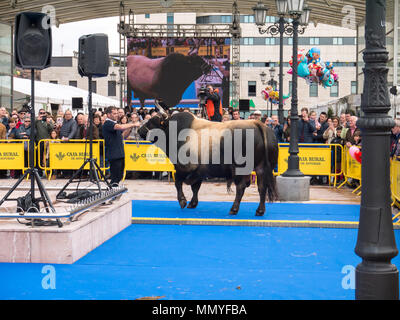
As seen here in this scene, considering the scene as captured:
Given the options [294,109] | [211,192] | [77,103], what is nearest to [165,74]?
[77,103]

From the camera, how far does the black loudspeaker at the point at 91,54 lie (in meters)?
8.79

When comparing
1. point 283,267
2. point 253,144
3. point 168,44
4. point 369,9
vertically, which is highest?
point 168,44

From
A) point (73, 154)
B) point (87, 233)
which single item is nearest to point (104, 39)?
point (87, 233)

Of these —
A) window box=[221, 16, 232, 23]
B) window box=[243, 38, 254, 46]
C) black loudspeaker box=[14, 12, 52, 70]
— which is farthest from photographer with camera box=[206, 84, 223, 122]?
window box=[221, 16, 232, 23]

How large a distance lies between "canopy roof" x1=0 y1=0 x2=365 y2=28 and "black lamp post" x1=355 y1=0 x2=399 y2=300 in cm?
2262

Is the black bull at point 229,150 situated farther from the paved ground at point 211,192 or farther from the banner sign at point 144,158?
the banner sign at point 144,158

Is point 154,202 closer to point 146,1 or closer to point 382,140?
point 382,140

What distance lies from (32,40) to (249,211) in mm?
5666

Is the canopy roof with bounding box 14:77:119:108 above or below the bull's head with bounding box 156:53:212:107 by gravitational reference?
below

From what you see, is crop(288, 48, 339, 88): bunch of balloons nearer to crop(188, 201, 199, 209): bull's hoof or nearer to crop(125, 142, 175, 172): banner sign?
crop(125, 142, 175, 172): banner sign

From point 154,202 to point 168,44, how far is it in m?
25.5

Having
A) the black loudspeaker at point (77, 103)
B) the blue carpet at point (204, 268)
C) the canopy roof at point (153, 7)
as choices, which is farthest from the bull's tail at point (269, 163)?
the canopy roof at point (153, 7)

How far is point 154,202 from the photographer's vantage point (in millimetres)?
12594

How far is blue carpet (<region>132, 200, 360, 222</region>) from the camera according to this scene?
1059 cm
